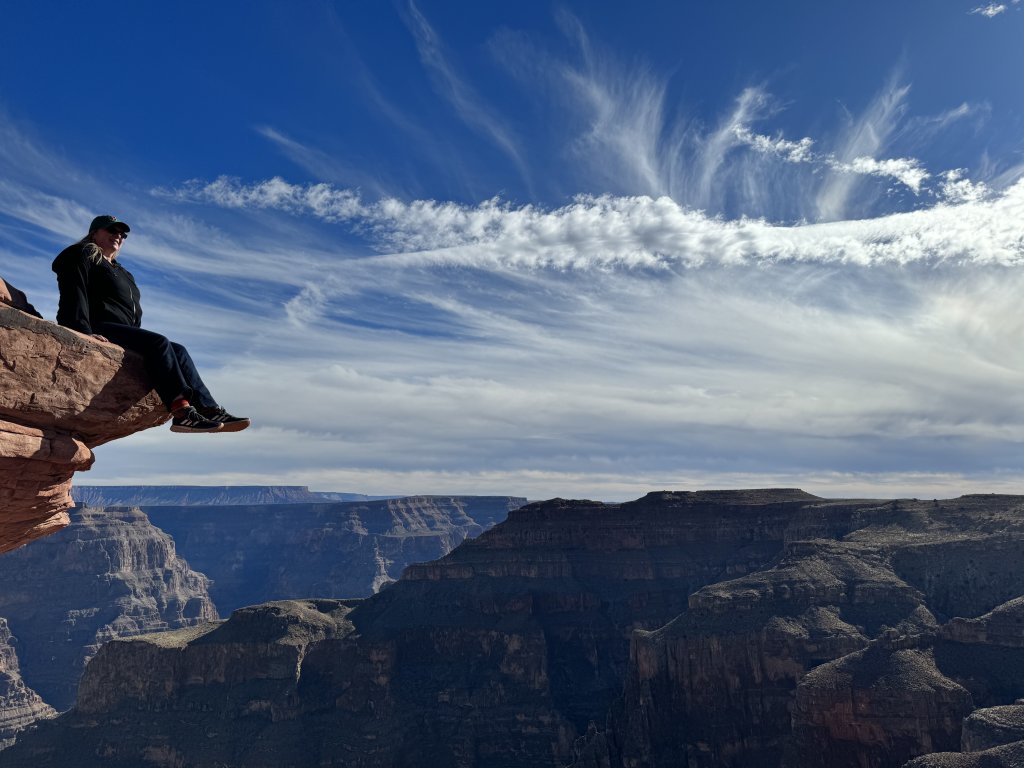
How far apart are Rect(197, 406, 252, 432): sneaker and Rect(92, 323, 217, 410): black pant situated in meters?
0.16

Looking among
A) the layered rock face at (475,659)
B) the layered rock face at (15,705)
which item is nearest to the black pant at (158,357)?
the layered rock face at (475,659)

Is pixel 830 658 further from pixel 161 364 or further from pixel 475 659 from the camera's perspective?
pixel 161 364

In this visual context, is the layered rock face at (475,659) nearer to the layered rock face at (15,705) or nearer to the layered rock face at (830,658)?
the layered rock face at (830,658)

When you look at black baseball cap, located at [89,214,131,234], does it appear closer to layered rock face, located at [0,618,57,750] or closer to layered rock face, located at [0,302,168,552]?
layered rock face, located at [0,302,168,552]

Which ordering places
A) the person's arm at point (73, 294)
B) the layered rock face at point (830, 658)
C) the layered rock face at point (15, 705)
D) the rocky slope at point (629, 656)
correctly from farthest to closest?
the layered rock face at point (15, 705) → the rocky slope at point (629, 656) → the layered rock face at point (830, 658) → the person's arm at point (73, 294)

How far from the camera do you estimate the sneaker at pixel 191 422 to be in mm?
11508

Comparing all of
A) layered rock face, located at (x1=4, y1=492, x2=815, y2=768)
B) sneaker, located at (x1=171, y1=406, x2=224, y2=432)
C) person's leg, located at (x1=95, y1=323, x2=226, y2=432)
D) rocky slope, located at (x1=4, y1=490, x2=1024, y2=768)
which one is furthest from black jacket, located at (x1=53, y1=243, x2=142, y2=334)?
layered rock face, located at (x1=4, y1=492, x2=815, y2=768)

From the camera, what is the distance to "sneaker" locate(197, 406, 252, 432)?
466 inches

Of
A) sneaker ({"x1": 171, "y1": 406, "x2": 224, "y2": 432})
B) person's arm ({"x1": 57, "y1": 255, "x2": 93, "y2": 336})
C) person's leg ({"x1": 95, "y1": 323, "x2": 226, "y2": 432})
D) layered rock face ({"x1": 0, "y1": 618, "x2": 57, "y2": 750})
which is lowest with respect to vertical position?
layered rock face ({"x1": 0, "y1": 618, "x2": 57, "y2": 750})

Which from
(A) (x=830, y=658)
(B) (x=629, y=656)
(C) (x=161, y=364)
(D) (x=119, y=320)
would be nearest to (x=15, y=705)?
(B) (x=629, y=656)

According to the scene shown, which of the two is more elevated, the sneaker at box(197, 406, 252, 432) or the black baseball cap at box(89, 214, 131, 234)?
the black baseball cap at box(89, 214, 131, 234)

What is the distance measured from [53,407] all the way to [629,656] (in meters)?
108

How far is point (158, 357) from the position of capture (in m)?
11.4

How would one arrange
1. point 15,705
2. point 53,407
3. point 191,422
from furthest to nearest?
point 15,705, point 191,422, point 53,407
